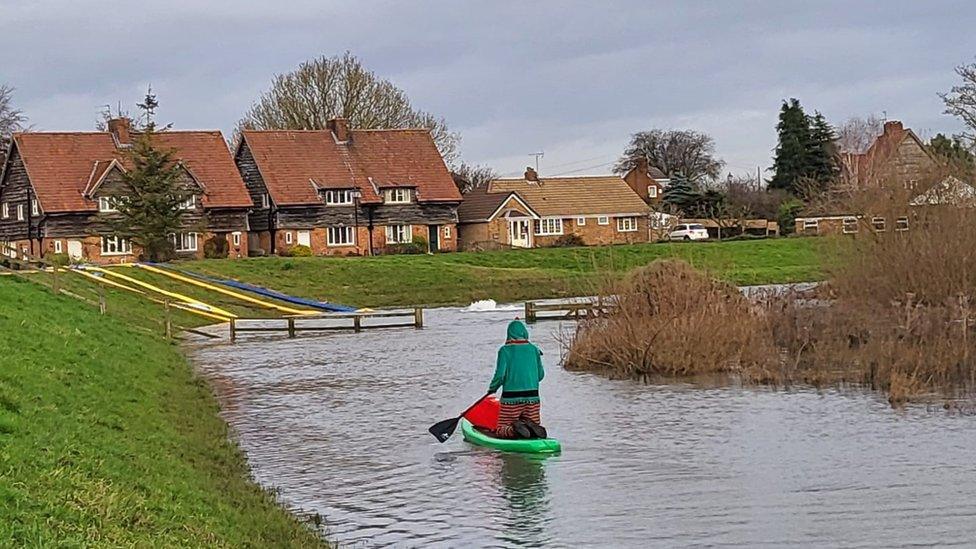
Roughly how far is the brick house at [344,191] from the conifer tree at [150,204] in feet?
36.8

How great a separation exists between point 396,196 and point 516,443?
5633 centimetres

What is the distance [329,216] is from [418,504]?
57638 millimetres

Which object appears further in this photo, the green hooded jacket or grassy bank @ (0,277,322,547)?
the green hooded jacket

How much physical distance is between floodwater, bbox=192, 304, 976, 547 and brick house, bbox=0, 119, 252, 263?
4042 centimetres

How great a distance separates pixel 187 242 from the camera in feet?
215

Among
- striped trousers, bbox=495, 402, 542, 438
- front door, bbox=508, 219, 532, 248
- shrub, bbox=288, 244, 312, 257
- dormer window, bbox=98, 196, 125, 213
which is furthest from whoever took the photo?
front door, bbox=508, 219, 532, 248

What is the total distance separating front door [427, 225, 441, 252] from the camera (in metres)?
73.6

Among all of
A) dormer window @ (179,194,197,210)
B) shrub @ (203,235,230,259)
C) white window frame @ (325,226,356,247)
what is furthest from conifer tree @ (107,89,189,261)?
white window frame @ (325,226,356,247)

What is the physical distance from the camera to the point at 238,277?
53844mm

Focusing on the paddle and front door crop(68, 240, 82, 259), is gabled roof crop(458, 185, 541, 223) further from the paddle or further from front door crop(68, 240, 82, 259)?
the paddle

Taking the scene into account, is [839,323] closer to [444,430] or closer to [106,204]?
[444,430]

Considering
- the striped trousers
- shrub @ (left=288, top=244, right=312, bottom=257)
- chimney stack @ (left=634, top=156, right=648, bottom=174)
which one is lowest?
the striped trousers

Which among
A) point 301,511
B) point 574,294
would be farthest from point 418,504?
point 574,294

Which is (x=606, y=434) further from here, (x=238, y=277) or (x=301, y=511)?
(x=238, y=277)
